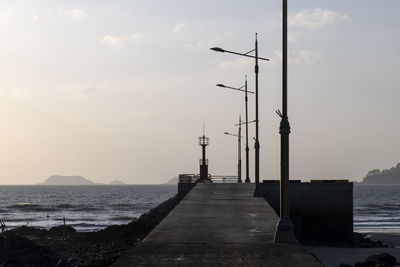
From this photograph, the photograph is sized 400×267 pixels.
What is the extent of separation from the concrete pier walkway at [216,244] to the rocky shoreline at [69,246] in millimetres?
2444

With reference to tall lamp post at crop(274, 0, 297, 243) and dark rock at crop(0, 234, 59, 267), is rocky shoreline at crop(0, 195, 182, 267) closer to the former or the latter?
dark rock at crop(0, 234, 59, 267)

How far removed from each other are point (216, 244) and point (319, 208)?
29338mm

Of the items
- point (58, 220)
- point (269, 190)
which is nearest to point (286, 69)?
point (269, 190)

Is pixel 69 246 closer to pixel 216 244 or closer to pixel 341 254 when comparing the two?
pixel 341 254

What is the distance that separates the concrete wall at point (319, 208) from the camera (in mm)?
46719

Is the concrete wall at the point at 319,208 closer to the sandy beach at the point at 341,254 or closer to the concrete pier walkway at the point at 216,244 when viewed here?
the sandy beach at the point at 341,254

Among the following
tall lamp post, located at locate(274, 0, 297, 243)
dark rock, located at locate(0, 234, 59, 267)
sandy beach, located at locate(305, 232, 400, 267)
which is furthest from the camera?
sandy beach, located at locate(305, 232, 400, 267)

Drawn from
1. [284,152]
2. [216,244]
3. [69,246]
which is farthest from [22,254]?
[284,152]

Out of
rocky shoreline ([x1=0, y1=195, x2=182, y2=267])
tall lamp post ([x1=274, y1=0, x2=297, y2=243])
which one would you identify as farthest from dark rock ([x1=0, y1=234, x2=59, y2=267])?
tall lamp post ([x1=274, y1=0, x2=297, y2=243])

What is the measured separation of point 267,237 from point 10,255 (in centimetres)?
1003

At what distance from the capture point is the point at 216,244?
18.9 meters

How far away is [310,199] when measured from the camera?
156ft

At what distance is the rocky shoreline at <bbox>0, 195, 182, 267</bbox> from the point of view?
25.1 meters

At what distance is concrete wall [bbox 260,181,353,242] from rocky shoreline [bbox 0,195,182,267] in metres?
8.18
